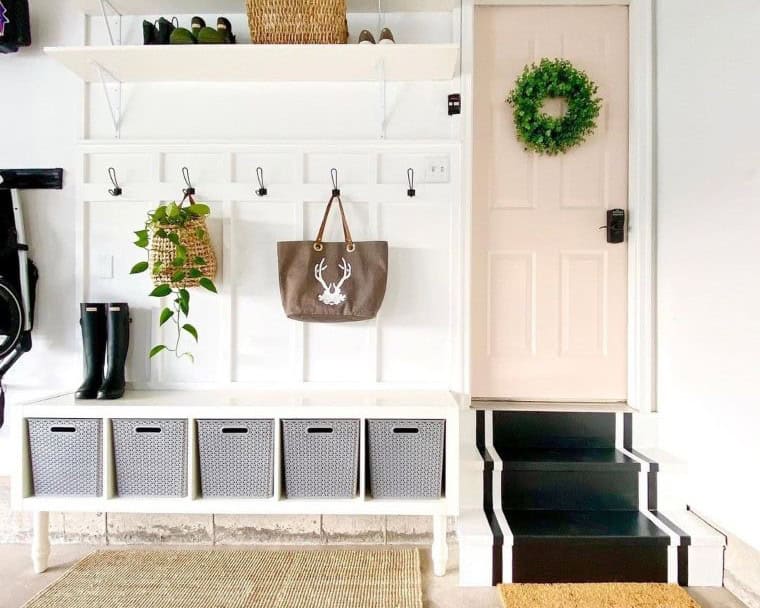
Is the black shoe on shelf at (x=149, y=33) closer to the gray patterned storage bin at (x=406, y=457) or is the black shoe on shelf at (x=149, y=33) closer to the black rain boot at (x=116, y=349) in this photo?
the black rain boot at (x=116, y=349)

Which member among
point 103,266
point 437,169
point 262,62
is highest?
point 262,62

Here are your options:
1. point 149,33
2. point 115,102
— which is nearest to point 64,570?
point 115,102

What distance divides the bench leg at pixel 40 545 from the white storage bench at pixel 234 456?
8 centimetres

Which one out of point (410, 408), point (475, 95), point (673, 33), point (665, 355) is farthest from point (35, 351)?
point (673, 33)

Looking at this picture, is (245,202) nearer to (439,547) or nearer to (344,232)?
(344,232)

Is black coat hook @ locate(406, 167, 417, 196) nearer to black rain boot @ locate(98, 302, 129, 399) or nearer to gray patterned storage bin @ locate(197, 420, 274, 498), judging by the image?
gray patterned storage bin @ locate(197, 420, 274, 498)

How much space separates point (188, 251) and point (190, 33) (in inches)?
36.2

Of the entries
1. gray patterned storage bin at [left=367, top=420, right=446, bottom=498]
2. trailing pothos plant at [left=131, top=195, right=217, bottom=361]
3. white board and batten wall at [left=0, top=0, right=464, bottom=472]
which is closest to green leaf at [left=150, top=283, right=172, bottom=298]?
trailing pothos plant at [left=131, top=195, right=217, bottom=361]

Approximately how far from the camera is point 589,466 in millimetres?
1928

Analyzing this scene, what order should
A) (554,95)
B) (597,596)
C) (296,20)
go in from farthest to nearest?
(554,95)
(296,20)
(597,596)

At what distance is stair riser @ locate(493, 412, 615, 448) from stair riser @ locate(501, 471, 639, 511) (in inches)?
7.3

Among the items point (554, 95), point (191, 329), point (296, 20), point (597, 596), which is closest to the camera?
point (597, 596)

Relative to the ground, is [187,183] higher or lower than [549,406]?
higher

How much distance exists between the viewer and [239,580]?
1782 millimetres
